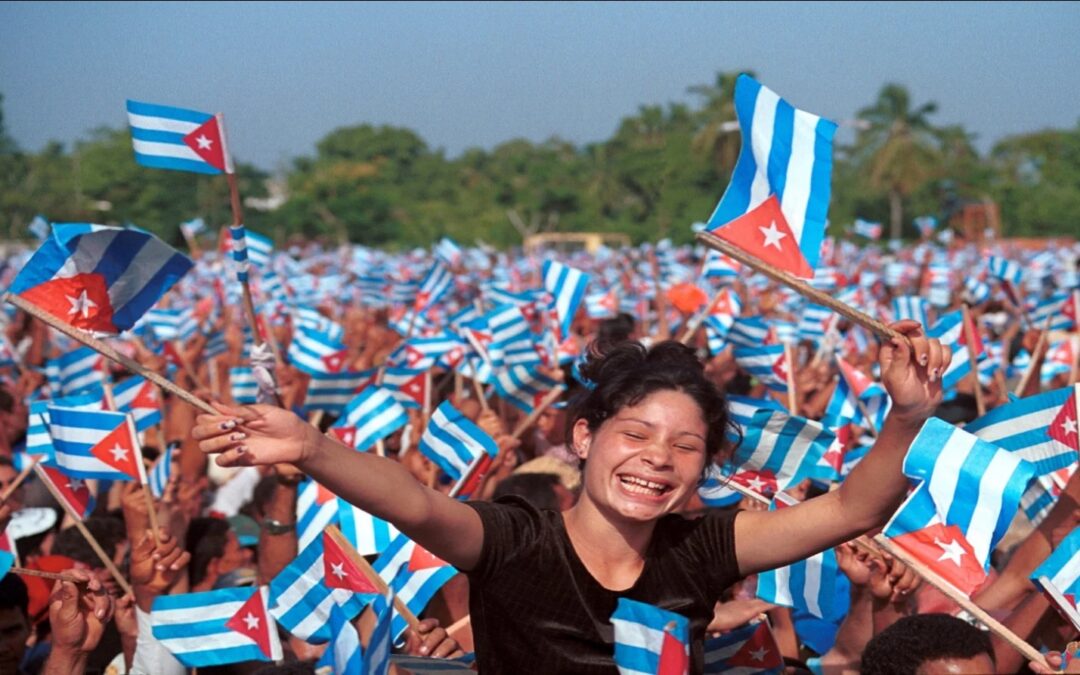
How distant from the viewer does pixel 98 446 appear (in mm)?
4715

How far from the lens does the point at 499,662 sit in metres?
2.49

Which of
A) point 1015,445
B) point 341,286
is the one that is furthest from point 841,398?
point 341,286

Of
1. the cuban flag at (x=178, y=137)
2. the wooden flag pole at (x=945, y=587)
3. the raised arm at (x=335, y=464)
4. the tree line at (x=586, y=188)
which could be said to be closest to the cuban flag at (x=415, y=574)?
the wooden flag pole at (x=945, y=587)

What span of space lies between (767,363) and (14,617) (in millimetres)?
3874

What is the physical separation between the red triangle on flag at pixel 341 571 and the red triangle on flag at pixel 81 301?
946mm

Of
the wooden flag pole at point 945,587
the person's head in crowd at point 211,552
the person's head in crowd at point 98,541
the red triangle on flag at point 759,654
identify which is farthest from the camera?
the person's head in crowd at point 98,541

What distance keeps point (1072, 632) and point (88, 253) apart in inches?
115

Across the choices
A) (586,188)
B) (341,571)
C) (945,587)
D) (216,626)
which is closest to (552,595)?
(945,587)

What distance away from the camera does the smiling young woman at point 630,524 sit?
7.70 feet

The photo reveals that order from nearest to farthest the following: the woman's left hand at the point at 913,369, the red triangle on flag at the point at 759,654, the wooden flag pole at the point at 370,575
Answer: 1. the woman's left hand at the point at 913,369
2. the wooden flag pole at the point at 370,575
3. the red triangle on flag at the point at 759,654

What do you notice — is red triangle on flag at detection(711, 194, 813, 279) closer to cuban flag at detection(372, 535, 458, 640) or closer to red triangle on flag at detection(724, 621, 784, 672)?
red triangle on flag at detection(724, 621, 784, 672)

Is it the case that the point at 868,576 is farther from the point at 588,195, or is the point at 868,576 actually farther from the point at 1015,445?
the point at 588,195

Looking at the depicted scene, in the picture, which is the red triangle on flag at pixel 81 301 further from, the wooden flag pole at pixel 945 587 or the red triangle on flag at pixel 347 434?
the wooden flag pole at pixel 945 587

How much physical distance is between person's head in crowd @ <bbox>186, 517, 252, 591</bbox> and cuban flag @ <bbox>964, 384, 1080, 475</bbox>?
8.86 ft
